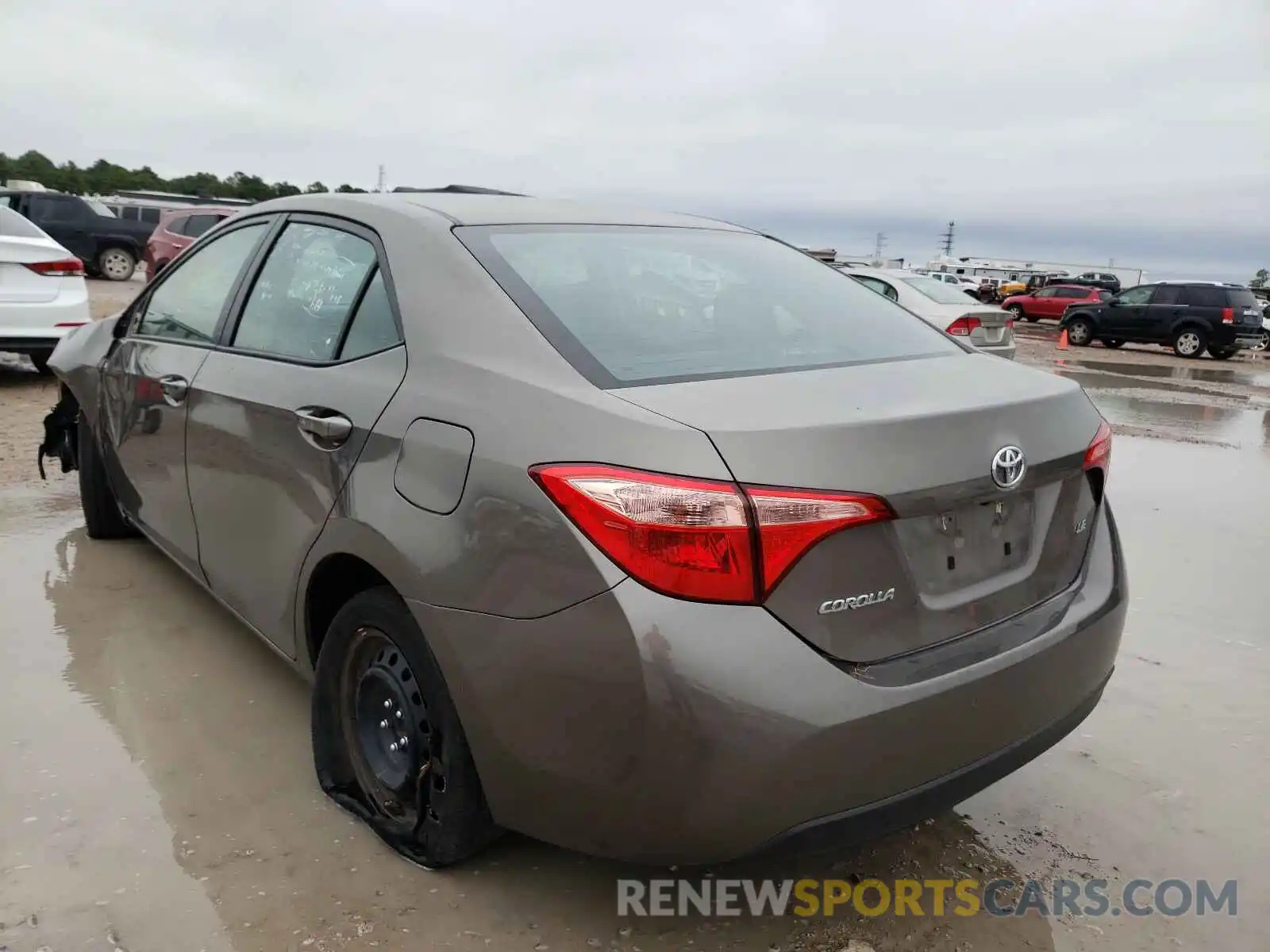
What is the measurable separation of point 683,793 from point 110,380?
3154 mm

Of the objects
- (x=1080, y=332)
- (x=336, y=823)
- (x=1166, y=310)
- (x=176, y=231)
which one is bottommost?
(x=1080, y=332)

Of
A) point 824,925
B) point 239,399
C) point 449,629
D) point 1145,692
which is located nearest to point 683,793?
point 449,629

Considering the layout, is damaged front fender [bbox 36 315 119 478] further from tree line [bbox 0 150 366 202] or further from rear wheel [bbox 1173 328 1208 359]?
tree line [bbox 0 150 366 202]

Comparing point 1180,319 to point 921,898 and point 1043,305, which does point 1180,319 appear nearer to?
point 1043,305

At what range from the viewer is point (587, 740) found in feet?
6.03

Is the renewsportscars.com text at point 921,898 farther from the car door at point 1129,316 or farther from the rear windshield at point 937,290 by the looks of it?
the car door at point 1129,316

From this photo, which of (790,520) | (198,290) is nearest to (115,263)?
(198,290)

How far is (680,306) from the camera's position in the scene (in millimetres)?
2504

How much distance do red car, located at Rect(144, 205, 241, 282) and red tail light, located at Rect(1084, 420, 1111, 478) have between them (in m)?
16.9

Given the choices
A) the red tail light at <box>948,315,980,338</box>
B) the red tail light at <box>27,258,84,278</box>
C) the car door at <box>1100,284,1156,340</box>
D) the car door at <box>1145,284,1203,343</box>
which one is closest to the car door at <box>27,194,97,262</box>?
the red tail light at <box>27,258,84,278</box>

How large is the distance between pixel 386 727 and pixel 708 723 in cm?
101

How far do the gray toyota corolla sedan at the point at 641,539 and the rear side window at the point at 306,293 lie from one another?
0.04ft

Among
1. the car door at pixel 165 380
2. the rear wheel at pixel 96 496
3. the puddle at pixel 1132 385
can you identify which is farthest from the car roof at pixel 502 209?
the puddle at pixel 1132 385

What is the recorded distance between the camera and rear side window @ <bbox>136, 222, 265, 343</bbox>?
3305 millimetres
